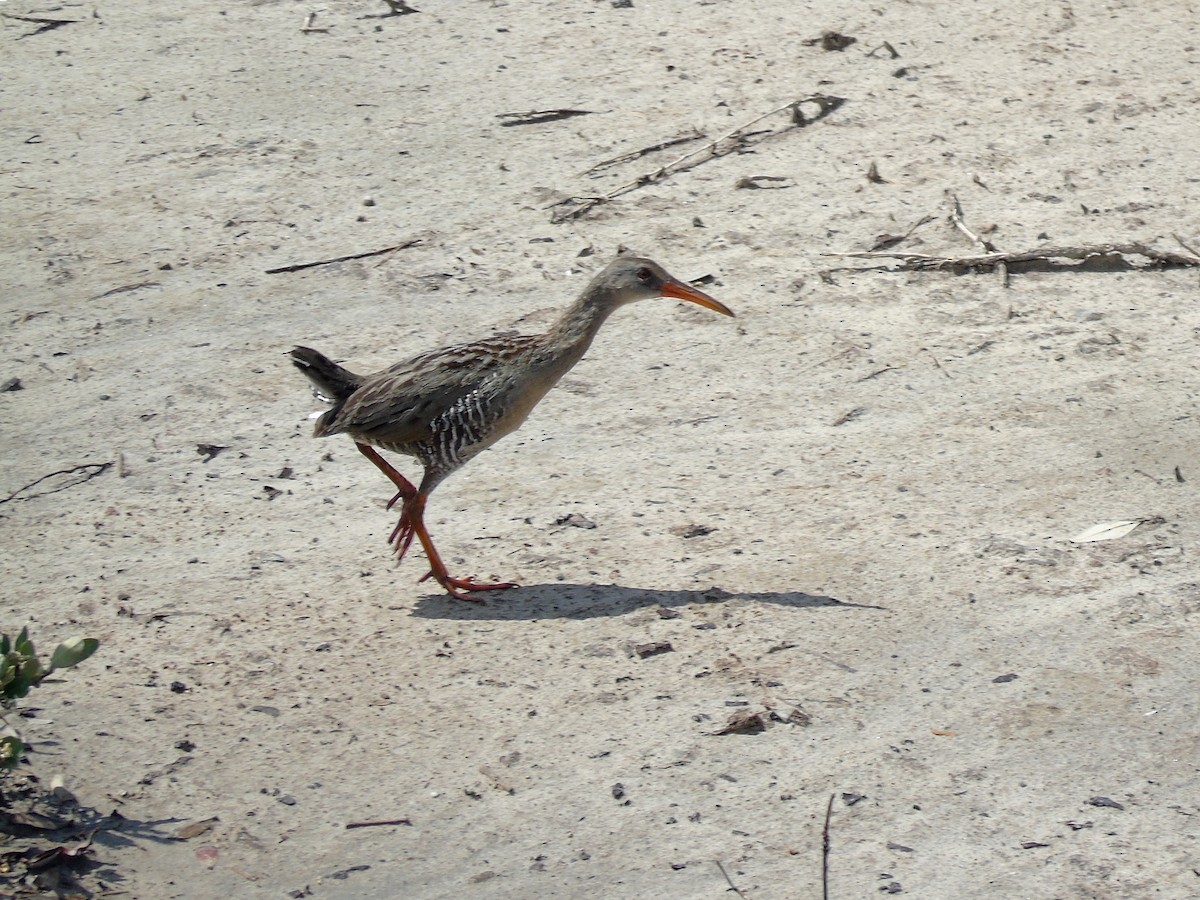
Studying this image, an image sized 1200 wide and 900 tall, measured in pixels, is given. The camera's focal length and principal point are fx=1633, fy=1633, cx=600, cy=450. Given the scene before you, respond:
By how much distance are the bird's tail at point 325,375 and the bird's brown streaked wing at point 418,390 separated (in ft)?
0.33

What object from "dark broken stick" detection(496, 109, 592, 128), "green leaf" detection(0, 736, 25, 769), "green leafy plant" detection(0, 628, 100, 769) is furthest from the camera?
"dark broken stick" detection(496, 109, 592, 128)

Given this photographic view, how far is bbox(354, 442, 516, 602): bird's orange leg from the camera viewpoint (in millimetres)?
6438

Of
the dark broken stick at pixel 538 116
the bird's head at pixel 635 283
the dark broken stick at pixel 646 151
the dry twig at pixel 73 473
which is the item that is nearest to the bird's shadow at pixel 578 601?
the bird's head at pixel 635 283

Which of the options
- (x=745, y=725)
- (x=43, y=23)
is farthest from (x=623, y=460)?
(x=43, y=23)

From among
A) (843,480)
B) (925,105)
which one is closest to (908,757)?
(843,480)

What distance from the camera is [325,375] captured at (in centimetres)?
676

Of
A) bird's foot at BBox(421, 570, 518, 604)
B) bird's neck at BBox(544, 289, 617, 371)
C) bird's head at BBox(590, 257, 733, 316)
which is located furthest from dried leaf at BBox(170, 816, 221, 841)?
bird's head at BBox(590, 257, 733, 316)

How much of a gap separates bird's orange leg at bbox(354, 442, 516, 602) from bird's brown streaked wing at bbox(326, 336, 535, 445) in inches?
7.6

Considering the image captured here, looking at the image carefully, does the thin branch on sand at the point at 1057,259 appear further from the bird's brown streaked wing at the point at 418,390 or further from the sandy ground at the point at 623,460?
the bird's brown streaked wing at the point at 418,390

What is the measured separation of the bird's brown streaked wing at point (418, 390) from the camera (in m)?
6.50

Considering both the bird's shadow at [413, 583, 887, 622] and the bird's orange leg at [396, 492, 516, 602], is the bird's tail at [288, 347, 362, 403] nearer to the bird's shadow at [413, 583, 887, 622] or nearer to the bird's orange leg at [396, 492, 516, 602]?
the bird's orange leg at [396, 492, 516, 602]

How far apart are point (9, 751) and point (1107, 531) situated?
13.7 feet

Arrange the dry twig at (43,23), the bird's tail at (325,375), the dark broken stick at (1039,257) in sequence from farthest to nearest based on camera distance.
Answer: the dry twig at (43,23) → the dark broken stick at (1039,257) → the bird's tail at (325,375)

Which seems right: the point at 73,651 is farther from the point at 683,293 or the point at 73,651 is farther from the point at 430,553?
the point at 683,293
